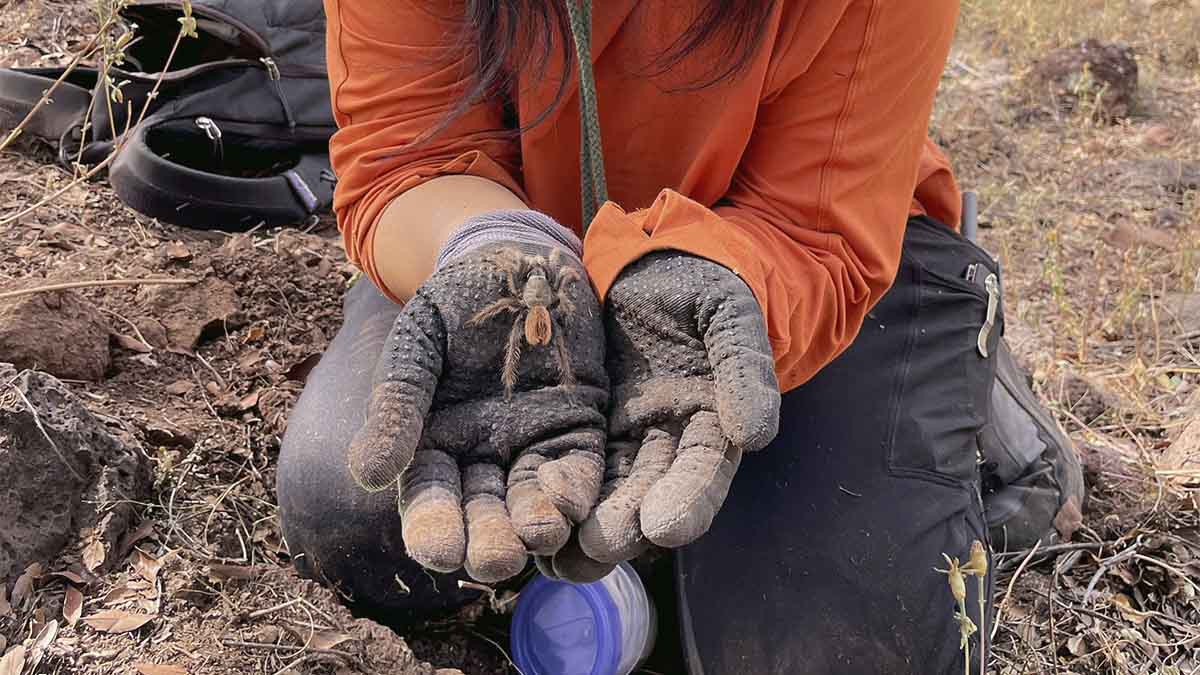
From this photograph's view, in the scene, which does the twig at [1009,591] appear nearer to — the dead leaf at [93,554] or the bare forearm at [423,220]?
the bare forearm at [423,220]

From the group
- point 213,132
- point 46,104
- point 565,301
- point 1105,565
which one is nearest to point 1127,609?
point 1105,565

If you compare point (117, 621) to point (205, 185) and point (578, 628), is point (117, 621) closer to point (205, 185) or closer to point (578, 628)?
point (578, 628)

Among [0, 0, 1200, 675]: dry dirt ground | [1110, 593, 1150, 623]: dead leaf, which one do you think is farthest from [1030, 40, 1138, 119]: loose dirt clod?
[1110, 593, 1150, 623]: dead leaf

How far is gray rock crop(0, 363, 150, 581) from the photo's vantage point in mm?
1417

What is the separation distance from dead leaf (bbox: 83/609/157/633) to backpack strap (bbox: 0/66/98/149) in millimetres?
1294

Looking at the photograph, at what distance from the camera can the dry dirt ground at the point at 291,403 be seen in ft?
4.71

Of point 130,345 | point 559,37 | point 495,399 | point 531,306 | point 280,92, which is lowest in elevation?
point 130,345

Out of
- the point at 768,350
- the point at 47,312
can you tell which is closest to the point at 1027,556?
the point at 768,350

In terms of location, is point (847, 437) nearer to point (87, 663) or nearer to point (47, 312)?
point (87, 663)

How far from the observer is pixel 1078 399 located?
7.55ft

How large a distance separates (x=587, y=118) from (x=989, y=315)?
28.6 inches

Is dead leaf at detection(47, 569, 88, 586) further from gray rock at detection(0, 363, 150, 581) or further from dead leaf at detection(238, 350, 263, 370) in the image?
dead leaf at detection(238, 350, 263, 370)

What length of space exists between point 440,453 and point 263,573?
20.4 inches

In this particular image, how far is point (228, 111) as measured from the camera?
2297mm
